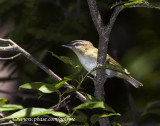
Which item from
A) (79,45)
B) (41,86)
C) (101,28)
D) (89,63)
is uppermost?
(79,45)

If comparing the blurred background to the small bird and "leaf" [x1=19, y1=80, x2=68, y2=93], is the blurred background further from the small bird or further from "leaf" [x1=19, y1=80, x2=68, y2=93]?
"leaf" [x1=19, y1=80, x2=68, y2=93]

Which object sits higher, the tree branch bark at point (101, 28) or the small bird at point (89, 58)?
the small bird at point (89, 58)

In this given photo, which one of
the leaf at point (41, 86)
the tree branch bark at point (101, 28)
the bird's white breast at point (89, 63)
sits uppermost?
the bird's white breast at point (89, 63)

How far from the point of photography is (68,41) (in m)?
2.77

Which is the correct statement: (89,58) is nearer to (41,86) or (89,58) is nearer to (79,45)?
(79,45)

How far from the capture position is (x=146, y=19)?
3.30 metres

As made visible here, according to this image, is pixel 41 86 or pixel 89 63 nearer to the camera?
pixel 41 86

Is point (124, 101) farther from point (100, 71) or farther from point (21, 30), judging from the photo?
point (100, 71)

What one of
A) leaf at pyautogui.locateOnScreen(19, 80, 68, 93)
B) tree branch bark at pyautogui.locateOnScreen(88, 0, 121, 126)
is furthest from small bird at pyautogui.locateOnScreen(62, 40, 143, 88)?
leaf at pyautogui.locateOnScreen(19, 80, 68, 93)

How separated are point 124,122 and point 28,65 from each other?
96 centimetres

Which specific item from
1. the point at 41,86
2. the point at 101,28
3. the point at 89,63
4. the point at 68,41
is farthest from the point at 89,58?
the point at 41,86

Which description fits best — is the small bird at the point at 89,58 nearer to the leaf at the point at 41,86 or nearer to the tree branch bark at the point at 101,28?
the tree branch bark at the point at 101,28

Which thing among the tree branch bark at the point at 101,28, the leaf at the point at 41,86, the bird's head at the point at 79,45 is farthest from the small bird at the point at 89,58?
the leaf at the point at 41,86

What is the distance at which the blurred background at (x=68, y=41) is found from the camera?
258cm
